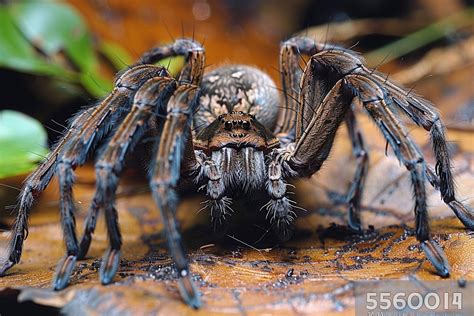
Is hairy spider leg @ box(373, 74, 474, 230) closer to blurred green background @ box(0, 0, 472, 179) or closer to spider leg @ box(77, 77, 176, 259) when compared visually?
blurred green background @ box(0, 0, 472, 179)

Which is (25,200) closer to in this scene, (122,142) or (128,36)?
(122,142)

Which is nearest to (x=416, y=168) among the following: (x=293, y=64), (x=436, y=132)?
(x=436, y=132)

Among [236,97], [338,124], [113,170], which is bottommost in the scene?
[113,170]

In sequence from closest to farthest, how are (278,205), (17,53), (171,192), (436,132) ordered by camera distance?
(171,192) < (436,132) < (278,205) < (17,53)

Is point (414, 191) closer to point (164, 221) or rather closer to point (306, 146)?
point (306, 146)

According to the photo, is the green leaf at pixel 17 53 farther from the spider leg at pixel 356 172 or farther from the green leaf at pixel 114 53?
the spider leg at pixel 356 172

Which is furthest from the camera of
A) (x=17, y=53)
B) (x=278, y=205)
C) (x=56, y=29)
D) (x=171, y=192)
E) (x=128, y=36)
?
(x=128, y=36)

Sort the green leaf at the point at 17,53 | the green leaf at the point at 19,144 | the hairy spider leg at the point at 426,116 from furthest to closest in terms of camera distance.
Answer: the green leaf at the point at 17,53 → the green leaf at the point at 19,144 → the hairy spider leg at the point at 426,116

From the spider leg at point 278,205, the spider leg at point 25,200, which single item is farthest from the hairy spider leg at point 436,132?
the spider leg at point 25,200
